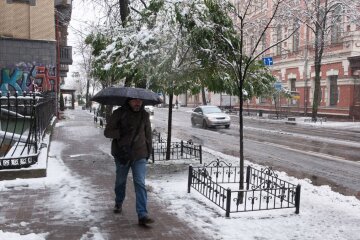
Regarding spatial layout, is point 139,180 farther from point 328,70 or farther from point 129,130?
point 328,70

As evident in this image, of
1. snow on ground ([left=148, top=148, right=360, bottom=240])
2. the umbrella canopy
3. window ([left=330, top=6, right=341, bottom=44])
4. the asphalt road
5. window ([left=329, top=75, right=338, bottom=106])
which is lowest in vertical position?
the asphalt road

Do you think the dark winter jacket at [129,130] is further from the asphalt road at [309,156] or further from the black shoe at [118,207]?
the asphalt road at [309,156]

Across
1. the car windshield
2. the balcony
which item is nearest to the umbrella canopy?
the car windshield

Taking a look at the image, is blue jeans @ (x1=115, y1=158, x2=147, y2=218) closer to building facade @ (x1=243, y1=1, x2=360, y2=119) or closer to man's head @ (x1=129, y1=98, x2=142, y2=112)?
man's head @ (x1=129, y1=98, x2=142, y2=112)

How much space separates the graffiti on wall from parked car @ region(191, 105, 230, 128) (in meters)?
10.1

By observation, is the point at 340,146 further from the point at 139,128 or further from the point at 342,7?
the point at 342,7

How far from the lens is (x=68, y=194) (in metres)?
7.46

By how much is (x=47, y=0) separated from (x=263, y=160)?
1491 centimetres

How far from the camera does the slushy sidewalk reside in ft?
18.3

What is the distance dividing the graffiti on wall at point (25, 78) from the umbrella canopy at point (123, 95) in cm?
1424

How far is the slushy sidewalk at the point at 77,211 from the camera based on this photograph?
5.58 m

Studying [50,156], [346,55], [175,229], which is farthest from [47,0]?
[346,55]

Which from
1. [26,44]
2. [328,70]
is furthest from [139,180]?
[328,70]

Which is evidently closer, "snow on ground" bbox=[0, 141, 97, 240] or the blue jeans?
the blue jeans
